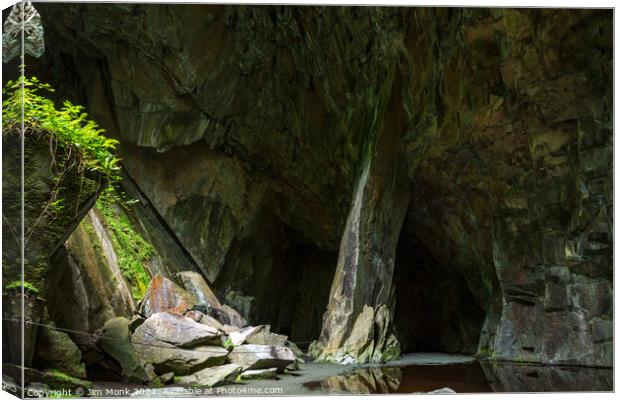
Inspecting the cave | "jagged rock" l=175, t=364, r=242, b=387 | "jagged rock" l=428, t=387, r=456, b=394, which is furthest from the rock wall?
"jagged rock" l=175, t=364, r=242, b=387

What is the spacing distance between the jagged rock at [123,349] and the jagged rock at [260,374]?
3.38 feet

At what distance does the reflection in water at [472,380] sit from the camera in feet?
23.5

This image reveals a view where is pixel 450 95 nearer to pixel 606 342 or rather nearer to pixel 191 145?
pixel 606 342

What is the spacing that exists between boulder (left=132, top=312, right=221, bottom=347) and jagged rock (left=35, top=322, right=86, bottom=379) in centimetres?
102

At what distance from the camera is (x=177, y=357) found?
7.77 m

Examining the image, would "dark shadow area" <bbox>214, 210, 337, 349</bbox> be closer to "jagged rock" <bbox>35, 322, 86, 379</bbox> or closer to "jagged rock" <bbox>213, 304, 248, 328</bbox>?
"jagged rock" <bbox>213, 304, 248, 328</bbox>

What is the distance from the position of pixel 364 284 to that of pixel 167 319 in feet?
19.1

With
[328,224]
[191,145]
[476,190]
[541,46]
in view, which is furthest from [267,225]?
[541,46]

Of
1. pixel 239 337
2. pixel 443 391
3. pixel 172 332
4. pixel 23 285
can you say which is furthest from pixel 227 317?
pixel 23 285

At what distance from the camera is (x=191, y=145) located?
1753 centimetres

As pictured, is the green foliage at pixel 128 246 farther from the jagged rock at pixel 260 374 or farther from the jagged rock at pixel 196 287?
the jagged rock at pixel 260 374

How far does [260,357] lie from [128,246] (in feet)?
17.1

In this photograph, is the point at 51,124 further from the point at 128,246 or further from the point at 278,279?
the point at 278,279

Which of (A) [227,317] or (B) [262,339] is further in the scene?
(A) [227,317]
